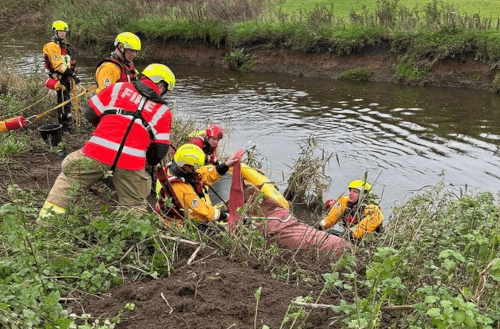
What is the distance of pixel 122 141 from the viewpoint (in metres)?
5.01

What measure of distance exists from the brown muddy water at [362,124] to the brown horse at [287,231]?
2.47 m

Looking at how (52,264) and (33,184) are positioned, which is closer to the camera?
(52,264)

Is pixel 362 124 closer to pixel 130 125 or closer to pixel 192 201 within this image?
pixel 192 201

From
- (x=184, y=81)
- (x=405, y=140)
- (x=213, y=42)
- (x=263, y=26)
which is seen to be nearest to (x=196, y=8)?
(x=213, y=42)

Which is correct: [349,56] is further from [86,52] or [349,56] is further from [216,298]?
[216,298]

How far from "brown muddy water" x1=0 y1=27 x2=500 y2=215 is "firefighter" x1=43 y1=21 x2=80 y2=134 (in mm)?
2447

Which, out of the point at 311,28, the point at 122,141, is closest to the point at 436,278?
the point at 122,141

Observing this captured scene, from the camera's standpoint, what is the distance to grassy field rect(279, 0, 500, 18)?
19.2m

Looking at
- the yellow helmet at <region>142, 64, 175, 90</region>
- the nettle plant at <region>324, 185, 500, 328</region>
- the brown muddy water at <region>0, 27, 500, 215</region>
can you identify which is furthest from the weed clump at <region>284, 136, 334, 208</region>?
the nettle plant at <region>324, 185, 500, 328</region>

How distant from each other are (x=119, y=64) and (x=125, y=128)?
9.01ft

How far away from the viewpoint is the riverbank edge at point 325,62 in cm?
1558

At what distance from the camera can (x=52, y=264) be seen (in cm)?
A: 369

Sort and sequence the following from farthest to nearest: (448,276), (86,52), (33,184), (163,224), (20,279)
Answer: (86,52)
(33,184)
(163,224)
(20,279)
(448,276)

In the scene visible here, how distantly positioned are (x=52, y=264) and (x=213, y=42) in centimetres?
1767
